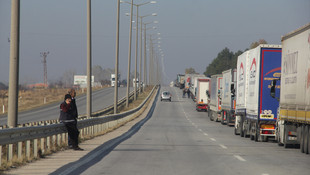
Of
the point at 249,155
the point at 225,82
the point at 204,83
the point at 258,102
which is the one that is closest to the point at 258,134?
the point at 258,102

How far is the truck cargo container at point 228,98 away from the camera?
39844 mm

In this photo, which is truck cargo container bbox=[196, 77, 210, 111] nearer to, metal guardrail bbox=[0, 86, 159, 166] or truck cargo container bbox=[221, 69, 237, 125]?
truck cargo container bbox=[221, 69, 237, 125]

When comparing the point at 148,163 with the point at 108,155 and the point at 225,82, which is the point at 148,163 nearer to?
the point at 108,155

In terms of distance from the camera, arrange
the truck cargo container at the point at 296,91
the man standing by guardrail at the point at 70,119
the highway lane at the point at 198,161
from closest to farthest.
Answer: the highway lane at the point at 198,161
the truck cargo container at the point at 296,91
the man standing by guardrail at the point at 70,119

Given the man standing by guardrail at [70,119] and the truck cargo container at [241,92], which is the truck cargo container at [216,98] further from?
the man standing by guardrail at [70,119]

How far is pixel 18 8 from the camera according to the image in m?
17.0

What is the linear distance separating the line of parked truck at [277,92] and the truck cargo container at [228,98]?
1.12m

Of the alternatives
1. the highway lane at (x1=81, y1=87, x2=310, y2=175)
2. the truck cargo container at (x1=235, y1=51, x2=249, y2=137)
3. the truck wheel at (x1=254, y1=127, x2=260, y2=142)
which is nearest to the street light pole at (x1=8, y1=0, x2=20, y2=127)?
the highway lane at (x1=81, y1=87, x2=310, y2=175)

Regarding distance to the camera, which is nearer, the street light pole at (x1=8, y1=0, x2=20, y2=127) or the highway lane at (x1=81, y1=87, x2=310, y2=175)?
the highway lane at (x1=81, y1=87, x2=310, y2=175)

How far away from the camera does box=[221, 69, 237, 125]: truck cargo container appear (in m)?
39.8

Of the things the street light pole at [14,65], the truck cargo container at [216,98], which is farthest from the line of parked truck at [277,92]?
the truck cargo container at [216,98]

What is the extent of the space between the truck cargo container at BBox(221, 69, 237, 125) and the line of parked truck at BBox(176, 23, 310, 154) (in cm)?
112

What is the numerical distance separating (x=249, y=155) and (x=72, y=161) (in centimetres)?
551

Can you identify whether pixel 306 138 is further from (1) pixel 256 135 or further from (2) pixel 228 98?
(2) pixel 228 98
